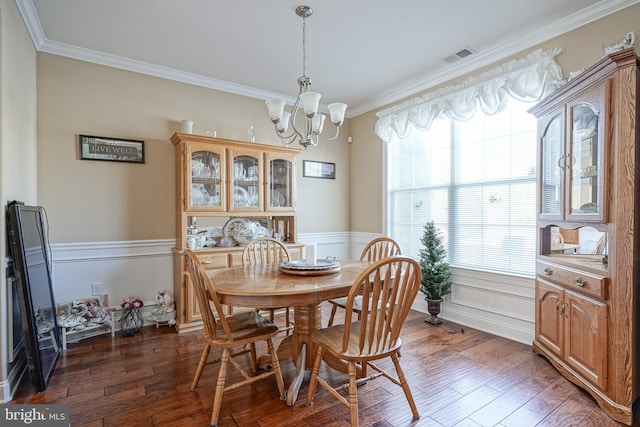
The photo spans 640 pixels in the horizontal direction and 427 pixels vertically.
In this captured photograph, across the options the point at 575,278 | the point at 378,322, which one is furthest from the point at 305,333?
the point at 575,278

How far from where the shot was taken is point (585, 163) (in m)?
2.14

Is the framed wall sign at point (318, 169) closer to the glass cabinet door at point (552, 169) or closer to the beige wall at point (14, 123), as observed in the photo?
the glass cabinet door at point (552, 169)

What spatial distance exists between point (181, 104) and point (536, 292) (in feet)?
12.7

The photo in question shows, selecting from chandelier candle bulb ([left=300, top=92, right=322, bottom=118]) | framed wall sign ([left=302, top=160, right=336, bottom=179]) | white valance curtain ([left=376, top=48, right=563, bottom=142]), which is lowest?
framed wall sign ([left=302, top=160, right=336, bottom=179])

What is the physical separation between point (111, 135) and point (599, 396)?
434 cm

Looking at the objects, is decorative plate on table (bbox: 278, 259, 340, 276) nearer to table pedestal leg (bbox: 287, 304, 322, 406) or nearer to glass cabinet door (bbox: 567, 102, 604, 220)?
table pedestal leg (bbox: 287, 304, 322, 406)

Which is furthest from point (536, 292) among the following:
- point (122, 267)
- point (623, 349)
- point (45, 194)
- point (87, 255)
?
point (45, 194)

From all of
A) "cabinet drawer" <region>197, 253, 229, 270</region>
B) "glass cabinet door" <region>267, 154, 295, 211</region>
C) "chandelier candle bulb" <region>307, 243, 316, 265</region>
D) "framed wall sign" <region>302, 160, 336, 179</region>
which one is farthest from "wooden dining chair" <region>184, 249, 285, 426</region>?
"framed wall sign" <region>302, 160, 336, 179</region>

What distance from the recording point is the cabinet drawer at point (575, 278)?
76.2 inches

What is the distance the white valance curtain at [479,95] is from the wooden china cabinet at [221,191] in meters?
1.36

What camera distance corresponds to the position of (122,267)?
3.25 meters

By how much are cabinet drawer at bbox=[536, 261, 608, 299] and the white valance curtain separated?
141cm

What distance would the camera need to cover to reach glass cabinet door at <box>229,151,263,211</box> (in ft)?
11.5

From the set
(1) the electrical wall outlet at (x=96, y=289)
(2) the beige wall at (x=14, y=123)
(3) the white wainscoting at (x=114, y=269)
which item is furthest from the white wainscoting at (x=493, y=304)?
(2) the beige wall at (x=14, y=123)
